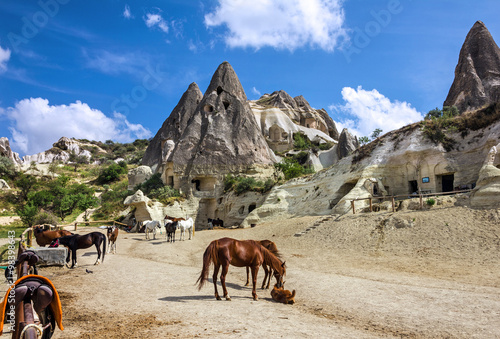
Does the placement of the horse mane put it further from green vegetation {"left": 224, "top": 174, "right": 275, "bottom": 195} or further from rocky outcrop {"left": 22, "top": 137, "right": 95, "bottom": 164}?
rocky outcrop {"left": 22, "top": 137, "right": 95, "bottom": 164}

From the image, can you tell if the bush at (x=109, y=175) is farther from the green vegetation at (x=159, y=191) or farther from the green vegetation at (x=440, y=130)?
the green vegetation at (x=440, y=130)

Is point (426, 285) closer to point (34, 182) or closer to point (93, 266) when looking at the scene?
point (93, 266)

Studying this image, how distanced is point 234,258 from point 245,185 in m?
24.3

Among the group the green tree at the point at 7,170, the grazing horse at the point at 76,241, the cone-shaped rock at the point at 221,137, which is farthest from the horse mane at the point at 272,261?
the green tree at the point at 7,170

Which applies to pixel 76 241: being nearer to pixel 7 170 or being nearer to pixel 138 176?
pixel 138 176

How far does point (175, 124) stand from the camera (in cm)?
6059

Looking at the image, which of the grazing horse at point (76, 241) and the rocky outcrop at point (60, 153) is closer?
the grazing horse at point (76, 241)

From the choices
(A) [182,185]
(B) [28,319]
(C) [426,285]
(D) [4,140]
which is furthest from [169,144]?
(B) [28,319]

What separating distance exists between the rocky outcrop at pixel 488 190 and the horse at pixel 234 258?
38.3 ft

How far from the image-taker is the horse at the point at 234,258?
333 inches

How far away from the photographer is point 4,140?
6388 cm

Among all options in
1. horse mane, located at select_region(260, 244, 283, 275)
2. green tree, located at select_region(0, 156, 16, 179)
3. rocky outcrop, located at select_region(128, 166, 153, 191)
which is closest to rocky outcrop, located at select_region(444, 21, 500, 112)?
rocky outcrop, located at select_region(128, 166, 153, 191)

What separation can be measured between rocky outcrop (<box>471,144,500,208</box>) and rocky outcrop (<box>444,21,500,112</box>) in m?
40.7

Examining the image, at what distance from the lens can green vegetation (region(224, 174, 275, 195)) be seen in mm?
31717
